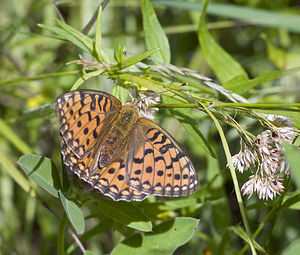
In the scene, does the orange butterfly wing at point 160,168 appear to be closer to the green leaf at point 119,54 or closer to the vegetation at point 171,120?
the vegetation at point 171,120

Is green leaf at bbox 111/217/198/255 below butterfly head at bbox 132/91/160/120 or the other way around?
below

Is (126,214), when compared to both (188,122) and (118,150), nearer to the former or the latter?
(118,150)

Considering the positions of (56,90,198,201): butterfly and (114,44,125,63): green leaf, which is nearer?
(56,90,198,201): butterfly

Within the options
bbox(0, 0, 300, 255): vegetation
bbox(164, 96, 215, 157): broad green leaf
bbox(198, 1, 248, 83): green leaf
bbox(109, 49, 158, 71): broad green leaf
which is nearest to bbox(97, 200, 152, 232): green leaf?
bbox(0, 0, 300, 255): vegetation

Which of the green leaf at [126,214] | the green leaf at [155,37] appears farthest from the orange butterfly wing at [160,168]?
the green leaf at [155,37]

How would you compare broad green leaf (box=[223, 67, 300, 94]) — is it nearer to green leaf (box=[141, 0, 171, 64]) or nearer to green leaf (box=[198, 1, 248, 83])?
green leaf (box=[198, 1, 248, 83])

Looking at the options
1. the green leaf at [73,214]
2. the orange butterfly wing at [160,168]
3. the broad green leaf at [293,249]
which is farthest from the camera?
the orange butterfly wing at [160,168]
